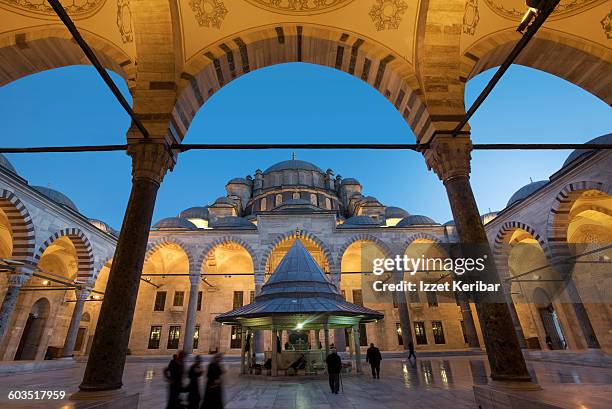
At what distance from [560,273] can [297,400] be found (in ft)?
44.7

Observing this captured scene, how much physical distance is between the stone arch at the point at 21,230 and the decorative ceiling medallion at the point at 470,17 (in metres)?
14.9

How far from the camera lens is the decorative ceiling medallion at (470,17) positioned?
561 centimetres

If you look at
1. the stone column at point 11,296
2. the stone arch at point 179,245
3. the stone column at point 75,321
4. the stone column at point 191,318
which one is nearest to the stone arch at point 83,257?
the stone column at point 75,321

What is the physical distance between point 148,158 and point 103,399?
3.20m

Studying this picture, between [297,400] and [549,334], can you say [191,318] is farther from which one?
[549,334]

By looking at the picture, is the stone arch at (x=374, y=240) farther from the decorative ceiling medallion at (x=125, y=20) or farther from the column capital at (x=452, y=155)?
the decorative ceiling medallion at (x=125, y=20)

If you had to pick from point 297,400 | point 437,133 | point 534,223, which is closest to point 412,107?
point 437,133

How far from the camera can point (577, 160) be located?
11.6m

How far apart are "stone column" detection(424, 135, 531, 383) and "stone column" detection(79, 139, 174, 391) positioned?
4.50 metres

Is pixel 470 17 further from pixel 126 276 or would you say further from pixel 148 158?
pixel 126 276

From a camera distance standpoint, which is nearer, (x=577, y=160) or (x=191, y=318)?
(x=577, y=160)

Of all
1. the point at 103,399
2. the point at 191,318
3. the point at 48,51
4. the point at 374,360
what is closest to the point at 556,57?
the point at 374,360

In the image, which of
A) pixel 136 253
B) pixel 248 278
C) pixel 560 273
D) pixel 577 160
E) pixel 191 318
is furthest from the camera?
pixel 248 278

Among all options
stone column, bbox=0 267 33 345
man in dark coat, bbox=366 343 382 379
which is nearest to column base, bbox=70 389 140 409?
man in dark coat, bbox=366 343 382 379
